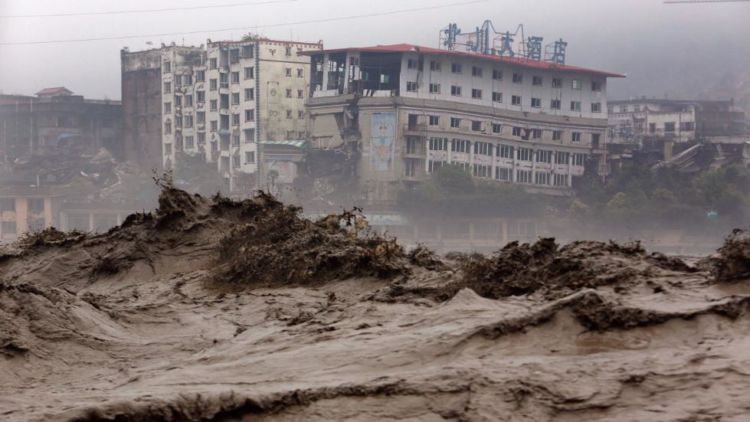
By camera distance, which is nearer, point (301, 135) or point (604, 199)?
point (604, 199)

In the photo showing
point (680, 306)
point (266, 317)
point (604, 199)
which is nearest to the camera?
point (680, 306)

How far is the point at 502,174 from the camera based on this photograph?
71.7m

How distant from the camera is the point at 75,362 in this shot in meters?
8.27

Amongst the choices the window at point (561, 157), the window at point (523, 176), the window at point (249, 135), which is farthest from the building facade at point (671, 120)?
the window at point (249, 135)

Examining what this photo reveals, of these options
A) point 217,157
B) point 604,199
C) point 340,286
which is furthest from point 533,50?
point 340,286

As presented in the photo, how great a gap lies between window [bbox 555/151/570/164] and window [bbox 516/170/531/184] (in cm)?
255

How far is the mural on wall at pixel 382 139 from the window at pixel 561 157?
41.2 ft

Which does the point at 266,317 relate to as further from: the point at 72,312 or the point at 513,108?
the point at 513,108

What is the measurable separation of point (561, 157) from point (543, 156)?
1.28 m

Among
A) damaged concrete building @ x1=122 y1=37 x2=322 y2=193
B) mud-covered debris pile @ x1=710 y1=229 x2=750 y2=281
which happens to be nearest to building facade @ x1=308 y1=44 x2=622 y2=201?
damaged concrete building @ x1=122 y1=37 x2=322 y2=193

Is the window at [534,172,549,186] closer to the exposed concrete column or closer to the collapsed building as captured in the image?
the collapsed building

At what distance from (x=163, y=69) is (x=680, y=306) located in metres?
76.3

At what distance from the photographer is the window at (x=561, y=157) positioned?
73.9 metres

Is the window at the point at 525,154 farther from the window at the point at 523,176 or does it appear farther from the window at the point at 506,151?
the window at the point at 523,176
